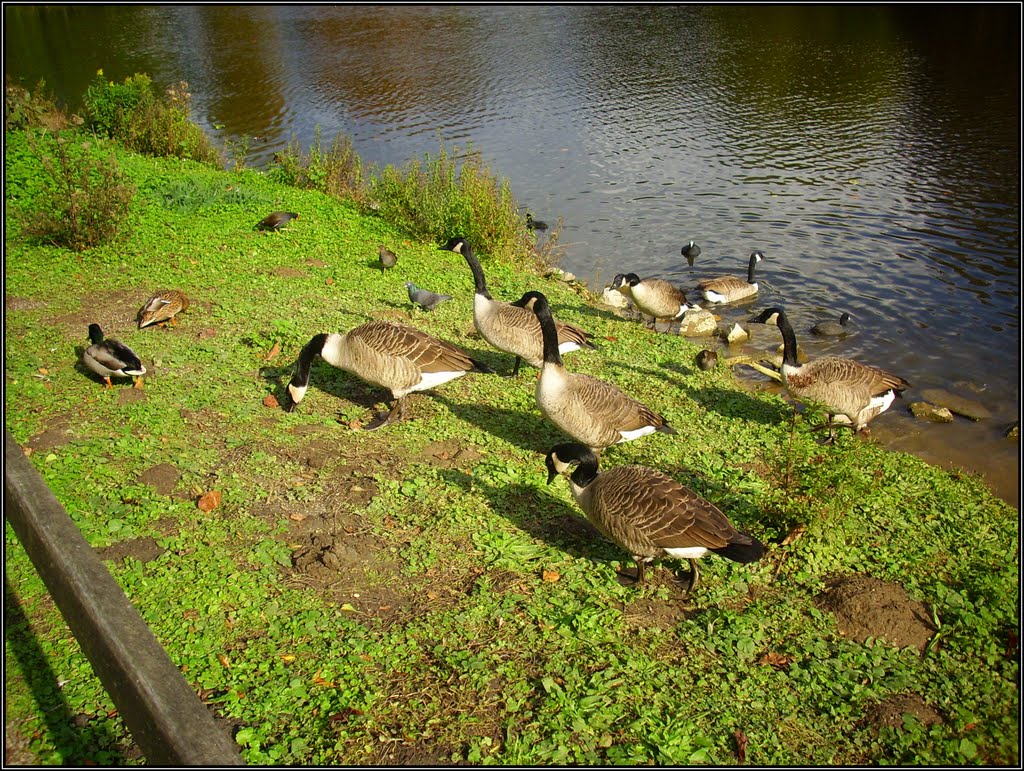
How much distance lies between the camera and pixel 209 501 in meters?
5.59

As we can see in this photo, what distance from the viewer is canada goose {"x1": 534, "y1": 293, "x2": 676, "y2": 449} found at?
672 cm

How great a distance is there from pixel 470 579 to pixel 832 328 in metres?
8.66

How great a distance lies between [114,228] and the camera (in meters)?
11.5

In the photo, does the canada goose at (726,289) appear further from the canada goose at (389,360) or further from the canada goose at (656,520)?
the canada goose at (656,520)

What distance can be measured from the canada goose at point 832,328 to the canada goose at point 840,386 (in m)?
3.41

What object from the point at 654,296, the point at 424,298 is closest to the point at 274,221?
the point at 424,298

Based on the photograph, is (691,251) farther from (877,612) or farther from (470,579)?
(470,579)

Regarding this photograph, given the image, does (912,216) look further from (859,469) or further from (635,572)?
(635,572)

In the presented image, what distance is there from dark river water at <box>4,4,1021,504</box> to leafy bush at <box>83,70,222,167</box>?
121 inches

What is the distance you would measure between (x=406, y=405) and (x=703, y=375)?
3.86 m

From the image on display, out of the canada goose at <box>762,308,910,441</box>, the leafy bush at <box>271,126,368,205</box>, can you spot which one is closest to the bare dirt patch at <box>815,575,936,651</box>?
the canada goose at <box>762,308,910,441</box>

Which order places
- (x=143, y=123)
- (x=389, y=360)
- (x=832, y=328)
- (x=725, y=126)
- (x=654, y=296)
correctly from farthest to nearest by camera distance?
(x=725, y=126) → (x=143, y=123) → (x=832, y=328) → (x=654, y=296) → (x=389, y=360)

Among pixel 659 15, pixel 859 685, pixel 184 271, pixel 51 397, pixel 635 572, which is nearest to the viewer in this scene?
pixel 859 685

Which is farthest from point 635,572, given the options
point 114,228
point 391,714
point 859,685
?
point 114,228
